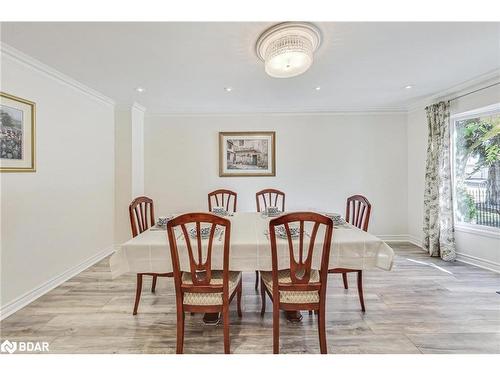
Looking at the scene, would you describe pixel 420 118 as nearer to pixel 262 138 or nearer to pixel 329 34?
pixel 262 138

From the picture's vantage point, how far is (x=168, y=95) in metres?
3.39

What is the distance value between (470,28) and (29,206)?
415 centimetres

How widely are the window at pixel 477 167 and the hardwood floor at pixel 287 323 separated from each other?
914mm

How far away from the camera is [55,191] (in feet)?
8.84

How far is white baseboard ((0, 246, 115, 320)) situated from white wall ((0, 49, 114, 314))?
0.01m

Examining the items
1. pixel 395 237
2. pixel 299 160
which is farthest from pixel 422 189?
pixel 299 160

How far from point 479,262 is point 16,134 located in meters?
5.56

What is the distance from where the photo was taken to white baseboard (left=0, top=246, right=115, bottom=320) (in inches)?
84.2

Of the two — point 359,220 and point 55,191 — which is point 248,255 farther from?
point 55,191

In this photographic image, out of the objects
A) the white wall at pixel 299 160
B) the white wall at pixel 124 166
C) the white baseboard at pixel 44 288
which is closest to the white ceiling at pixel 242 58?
the white wall at pixel 124 166

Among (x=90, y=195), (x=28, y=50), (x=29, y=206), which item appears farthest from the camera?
(x=90, y=195)

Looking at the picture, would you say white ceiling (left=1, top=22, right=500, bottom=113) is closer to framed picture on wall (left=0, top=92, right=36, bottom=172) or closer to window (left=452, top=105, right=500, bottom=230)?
framed picture on wall (left=0, top=92, right=36, bottom=172)

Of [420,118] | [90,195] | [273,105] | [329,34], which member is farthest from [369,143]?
[90,195]

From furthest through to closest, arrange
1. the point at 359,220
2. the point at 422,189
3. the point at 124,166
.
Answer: the point at 422,189 < the point at 124,166 < the point at 359,220
